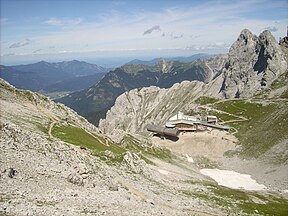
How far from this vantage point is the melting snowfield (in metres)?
107

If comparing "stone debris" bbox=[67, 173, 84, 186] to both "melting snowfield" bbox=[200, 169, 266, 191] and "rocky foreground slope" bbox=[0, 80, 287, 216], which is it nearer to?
"rocky foreground slope" bbox=[0, 80, 287, 216]

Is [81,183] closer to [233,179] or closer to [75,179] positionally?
[75,179]

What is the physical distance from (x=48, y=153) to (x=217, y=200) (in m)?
35.7

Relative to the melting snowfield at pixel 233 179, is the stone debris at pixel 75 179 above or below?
above

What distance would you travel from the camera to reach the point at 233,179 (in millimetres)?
114688

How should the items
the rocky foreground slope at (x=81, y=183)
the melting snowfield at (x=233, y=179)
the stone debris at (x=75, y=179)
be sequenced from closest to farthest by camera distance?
the rocky foreground slope at (x=81, y=183) → the stone debris at (x=75, y=179) → the melting snowfield at (x=233, y=179)

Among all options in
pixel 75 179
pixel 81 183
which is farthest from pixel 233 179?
pixel 75 179

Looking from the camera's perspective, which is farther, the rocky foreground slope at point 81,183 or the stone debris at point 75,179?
the stone debris at point 75,179

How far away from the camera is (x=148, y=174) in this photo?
7362 centimetres

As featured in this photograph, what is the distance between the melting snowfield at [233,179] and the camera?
107188mm

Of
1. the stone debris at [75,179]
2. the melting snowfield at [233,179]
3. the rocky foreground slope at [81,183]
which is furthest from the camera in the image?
the melting snowfield at [233,179]

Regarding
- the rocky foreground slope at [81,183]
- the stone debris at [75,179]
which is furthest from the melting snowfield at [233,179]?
the stone debris at [75,179]

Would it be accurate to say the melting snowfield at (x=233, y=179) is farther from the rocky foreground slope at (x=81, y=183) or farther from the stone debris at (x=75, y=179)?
the stone debris at (x=75, y=179)

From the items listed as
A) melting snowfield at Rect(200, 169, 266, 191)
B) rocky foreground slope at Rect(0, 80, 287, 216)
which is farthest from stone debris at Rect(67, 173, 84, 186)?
melting snowfield at Rect(200, 169, 266, 191)
